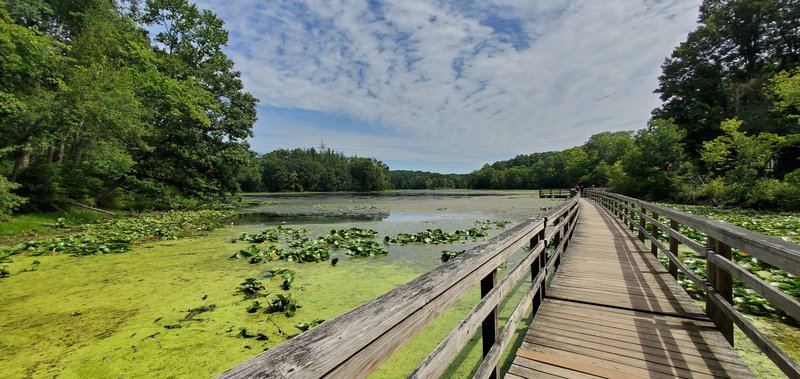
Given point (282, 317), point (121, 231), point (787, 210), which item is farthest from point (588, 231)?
point (121, 231)

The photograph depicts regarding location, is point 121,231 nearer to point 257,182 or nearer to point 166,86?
point 166,86

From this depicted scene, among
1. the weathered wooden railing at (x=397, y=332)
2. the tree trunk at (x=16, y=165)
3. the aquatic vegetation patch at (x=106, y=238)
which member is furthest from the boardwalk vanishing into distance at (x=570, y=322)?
the tree trunk at (x=16, y=165)

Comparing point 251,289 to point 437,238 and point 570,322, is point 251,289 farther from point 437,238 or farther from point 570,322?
point 437,238

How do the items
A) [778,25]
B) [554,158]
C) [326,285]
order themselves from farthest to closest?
[554,158]
[778,25]
[326,285]

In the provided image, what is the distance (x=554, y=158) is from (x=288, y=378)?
97.5 m

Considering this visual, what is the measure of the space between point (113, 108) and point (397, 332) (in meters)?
17.8

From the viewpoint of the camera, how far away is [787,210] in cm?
1364

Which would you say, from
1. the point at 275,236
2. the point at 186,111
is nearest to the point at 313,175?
the point at 186,111

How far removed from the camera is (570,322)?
3.23 metres

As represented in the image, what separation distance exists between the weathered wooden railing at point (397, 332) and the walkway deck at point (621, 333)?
514 millimetres

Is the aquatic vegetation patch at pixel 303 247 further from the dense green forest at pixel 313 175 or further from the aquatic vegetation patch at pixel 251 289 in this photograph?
Result: the dense green forest at pixel 313 175

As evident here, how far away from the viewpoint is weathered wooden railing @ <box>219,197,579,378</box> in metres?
0.76

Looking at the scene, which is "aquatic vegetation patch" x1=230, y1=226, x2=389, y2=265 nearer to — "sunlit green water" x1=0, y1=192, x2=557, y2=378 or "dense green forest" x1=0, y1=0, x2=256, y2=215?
"sunlit green water" x1=0, y1=192, x2=557, y2=378

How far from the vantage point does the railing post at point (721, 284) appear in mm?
2758
